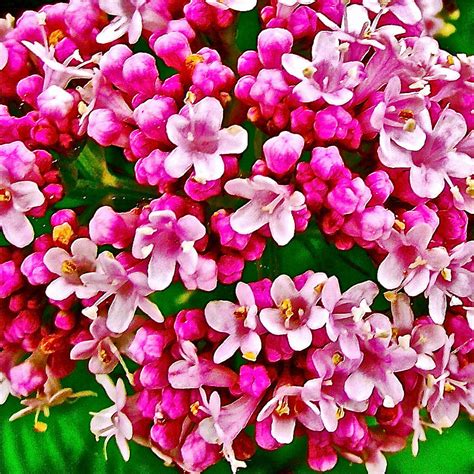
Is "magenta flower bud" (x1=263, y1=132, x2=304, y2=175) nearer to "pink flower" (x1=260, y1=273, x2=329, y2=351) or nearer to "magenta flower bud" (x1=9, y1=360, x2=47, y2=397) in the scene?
"pink flower" (x1=260, y1=273, x2=329, y2=351)

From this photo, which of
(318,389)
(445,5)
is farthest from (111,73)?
(445,5)

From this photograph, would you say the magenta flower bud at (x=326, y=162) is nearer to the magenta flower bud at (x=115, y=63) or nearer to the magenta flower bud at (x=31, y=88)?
the magenta flower bud at (x=115, y=63)

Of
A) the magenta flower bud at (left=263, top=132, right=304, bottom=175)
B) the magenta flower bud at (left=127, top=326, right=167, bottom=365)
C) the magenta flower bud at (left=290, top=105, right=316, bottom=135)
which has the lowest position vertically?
the magenta flower bud at (left=127, top=326, right=167, bottom=365)

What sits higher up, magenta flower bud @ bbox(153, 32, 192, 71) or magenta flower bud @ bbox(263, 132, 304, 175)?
magenta flower bud @ bbox(153, 32, 192, 71)

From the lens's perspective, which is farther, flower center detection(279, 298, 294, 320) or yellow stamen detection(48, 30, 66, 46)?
yellow stamen detection(48, 30, 66, 46)

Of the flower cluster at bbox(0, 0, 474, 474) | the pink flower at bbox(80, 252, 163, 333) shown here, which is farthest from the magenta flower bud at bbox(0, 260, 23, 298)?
the pink flower at bbox(80, 252, 163, 333)

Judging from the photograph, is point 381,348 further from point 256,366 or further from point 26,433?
point 26,433
